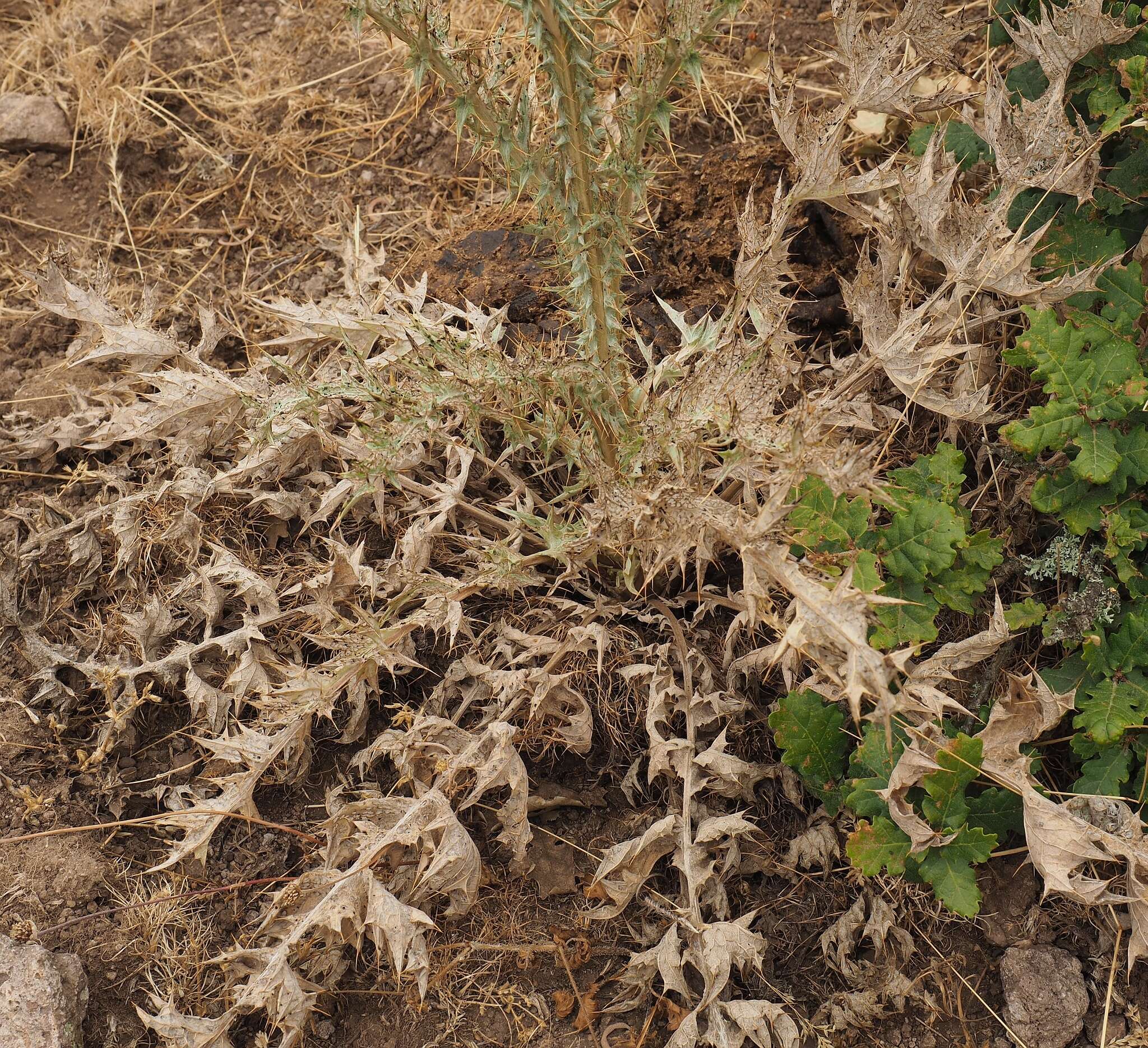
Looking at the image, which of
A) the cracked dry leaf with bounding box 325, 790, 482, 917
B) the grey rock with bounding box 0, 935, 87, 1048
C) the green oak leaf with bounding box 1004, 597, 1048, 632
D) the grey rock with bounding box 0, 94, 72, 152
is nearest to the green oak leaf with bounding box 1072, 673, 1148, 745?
the green oak leaf with bounding box 1004, 597, 1048, 632

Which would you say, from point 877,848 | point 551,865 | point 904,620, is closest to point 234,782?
point 551,865

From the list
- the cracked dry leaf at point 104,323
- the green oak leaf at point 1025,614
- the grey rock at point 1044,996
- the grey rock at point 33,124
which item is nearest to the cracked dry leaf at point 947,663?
the green oak leaf at point 1025,614

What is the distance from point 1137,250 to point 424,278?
1657 millimetres

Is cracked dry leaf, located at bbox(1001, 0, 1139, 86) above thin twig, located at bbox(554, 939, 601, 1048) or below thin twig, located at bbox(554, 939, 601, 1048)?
above

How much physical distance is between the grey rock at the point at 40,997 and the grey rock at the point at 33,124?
7.95 feet

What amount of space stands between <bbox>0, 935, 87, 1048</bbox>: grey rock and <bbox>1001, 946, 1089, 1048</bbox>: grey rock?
1.81 m

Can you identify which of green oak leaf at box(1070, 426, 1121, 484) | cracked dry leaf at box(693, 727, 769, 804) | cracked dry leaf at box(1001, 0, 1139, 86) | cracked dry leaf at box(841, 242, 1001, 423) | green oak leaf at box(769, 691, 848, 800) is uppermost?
cracked dry leaf at box(1001, 0, 1139, 86)

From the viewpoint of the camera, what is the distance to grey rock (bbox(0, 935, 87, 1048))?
1.93 m

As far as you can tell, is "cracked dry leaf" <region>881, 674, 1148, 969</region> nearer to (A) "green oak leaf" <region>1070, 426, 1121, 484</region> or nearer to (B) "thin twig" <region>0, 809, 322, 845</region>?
(A) "green oak leaf" <region>1070, 426, 1121, 484</region>

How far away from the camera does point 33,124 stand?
128 inches

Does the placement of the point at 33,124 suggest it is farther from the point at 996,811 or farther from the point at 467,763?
the point at 996,811

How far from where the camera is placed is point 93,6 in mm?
3479

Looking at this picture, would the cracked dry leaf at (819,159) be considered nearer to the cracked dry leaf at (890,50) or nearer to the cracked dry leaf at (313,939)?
the cracked dry leaf at (890,50)

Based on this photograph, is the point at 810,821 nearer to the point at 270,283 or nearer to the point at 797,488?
the point at 797,488
